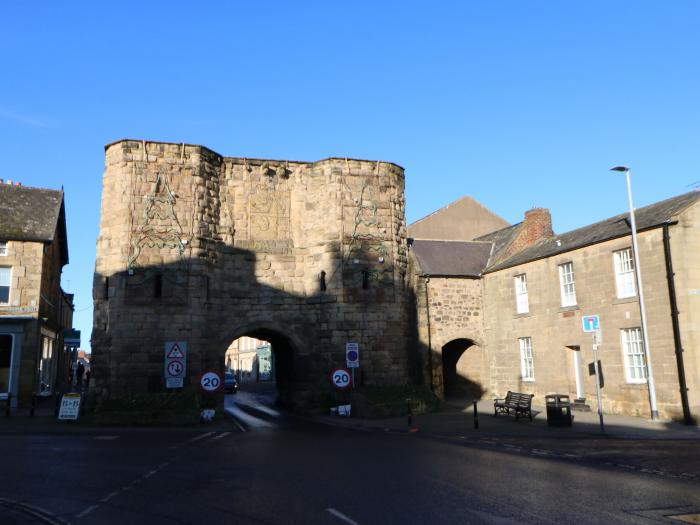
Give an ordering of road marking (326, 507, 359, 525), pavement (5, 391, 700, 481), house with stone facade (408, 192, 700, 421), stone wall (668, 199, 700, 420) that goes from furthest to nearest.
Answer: house with stone facade (408, 192, 700, 421) → stone wall (668, 199, 700, 420) → pavement (5, 391, 700, 481) → road marking (326, 507, 359, 525)

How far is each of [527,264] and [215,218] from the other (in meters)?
13.2

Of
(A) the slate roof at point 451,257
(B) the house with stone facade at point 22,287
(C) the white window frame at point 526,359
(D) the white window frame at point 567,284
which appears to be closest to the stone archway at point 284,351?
(A) the slate roof at point 451,257

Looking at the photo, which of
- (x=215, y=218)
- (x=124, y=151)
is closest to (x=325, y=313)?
(x=215, y=218)

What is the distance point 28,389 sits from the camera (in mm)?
24125

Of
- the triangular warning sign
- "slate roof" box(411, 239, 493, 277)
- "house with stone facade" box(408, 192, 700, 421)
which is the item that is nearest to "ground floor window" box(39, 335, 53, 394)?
the triangular warning sign

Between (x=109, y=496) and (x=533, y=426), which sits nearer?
(x=109, y=496)

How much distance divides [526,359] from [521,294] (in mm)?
2795

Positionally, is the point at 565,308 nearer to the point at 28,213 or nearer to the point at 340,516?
the point at 340,516

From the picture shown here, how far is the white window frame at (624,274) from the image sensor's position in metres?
20.5

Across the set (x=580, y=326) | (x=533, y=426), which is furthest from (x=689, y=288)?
(x=533, y=426)

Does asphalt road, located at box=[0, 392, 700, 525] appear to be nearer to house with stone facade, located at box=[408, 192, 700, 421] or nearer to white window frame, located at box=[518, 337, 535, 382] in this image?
house with stone facade, located at box=[408, 192, 700, 421]

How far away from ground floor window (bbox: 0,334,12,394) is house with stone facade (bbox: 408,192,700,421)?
17.2m

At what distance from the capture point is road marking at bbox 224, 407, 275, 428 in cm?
1978

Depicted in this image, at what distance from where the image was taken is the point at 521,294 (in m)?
25.9
